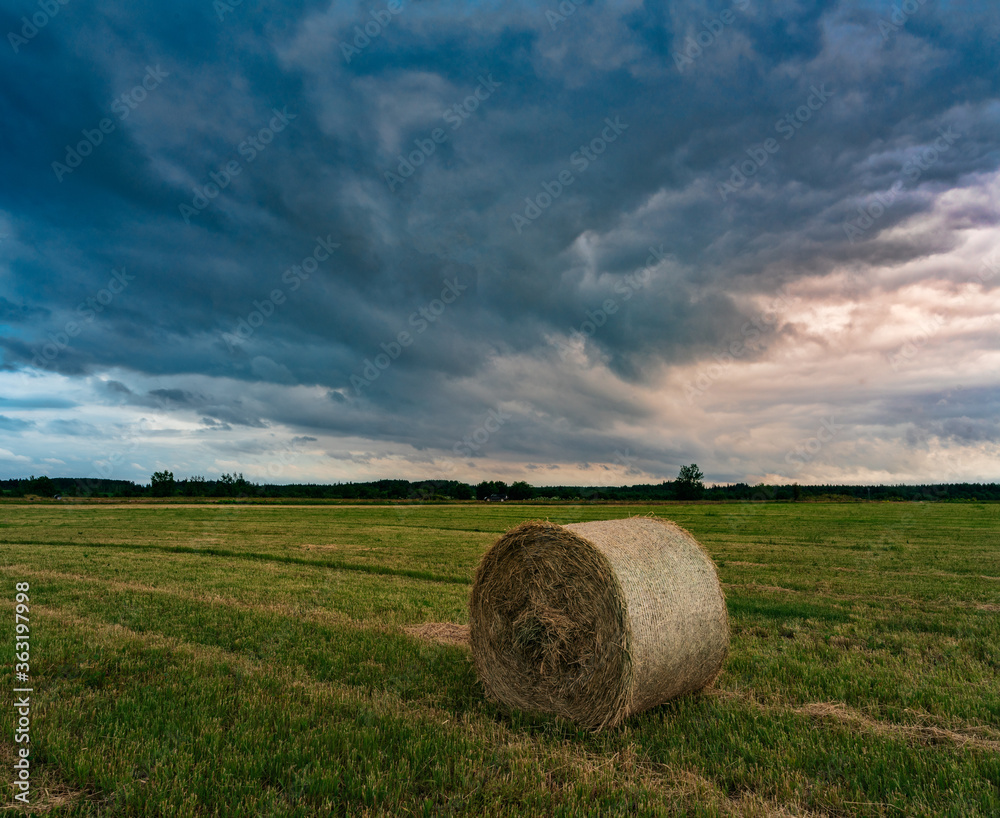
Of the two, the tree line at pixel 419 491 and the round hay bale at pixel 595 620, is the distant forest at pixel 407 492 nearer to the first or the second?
the tree line at pixel 419 491

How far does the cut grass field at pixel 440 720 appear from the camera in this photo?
441 cm

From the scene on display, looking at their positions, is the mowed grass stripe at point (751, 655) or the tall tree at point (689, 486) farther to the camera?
the tall tree at point (689, 486)

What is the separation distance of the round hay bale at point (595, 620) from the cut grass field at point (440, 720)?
14.8 inches

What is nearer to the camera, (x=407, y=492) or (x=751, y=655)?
(x=751, y=655)

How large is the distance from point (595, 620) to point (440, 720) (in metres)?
2.02

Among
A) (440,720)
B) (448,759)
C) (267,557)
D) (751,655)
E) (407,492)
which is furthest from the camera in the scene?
(407,492)

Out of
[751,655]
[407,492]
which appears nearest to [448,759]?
[751,655]

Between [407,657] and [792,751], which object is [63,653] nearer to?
[407,657]

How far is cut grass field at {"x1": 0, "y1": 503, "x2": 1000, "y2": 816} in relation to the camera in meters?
4.41

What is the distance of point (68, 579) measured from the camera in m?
14.6

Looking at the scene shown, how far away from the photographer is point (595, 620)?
21.5ft

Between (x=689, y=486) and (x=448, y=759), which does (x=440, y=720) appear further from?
(x=689, y=486)

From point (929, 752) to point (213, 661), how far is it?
8141 mm

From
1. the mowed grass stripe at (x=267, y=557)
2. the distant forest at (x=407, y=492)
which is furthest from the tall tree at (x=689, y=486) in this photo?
the mowed grass stripe at (x=267, y=557)
